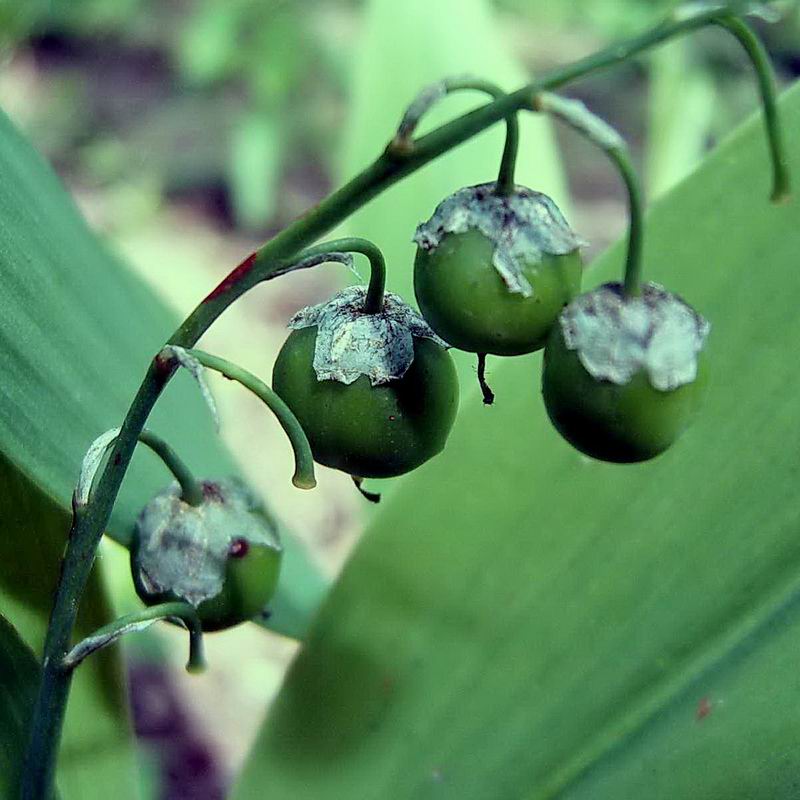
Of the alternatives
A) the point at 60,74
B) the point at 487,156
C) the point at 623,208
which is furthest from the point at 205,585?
the point at 60,74

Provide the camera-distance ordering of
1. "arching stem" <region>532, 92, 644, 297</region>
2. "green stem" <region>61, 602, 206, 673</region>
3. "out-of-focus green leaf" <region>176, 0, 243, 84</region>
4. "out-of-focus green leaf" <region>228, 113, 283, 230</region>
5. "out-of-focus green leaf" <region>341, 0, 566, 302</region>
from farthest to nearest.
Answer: "out-of-focus green leaf" <region>176, 0, 243, 84</region>
"out-of-focus green leaf" <region>228, 113, 283, 230</region>
"out-of-focus green leaf" <region>341, 0, 566, 302</region>
"green stem" <region>61, 602, 206, 673</region>
"arching stem" <region>532, 92, 644, 297</region>

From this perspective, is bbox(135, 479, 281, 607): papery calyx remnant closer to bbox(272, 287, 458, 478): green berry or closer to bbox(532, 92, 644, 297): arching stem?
bbox(272, 287, 458, 478): green berry

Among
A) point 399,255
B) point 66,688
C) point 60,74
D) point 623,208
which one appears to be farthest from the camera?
point 60,74

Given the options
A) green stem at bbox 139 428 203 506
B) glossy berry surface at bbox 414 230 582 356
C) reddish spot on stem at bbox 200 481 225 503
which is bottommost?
reddish spot on stem at bbox 200 481 225 503

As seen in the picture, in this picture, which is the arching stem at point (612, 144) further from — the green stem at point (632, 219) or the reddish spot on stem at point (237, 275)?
the reddish spot on stem at point (237, 275)

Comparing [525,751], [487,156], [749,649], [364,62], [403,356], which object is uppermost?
[364,62]

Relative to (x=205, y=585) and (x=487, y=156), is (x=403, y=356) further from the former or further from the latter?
(x=487, y=156)

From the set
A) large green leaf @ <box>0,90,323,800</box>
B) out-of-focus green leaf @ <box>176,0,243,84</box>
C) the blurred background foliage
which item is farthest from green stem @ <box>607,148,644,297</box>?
out-of-focus green leaf @ <box>176,0,243,84</box>

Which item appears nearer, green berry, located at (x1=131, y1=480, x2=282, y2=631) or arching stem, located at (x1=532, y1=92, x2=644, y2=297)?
arching stem, located at (x1=532, y1=92, x2=644, y2=297)
